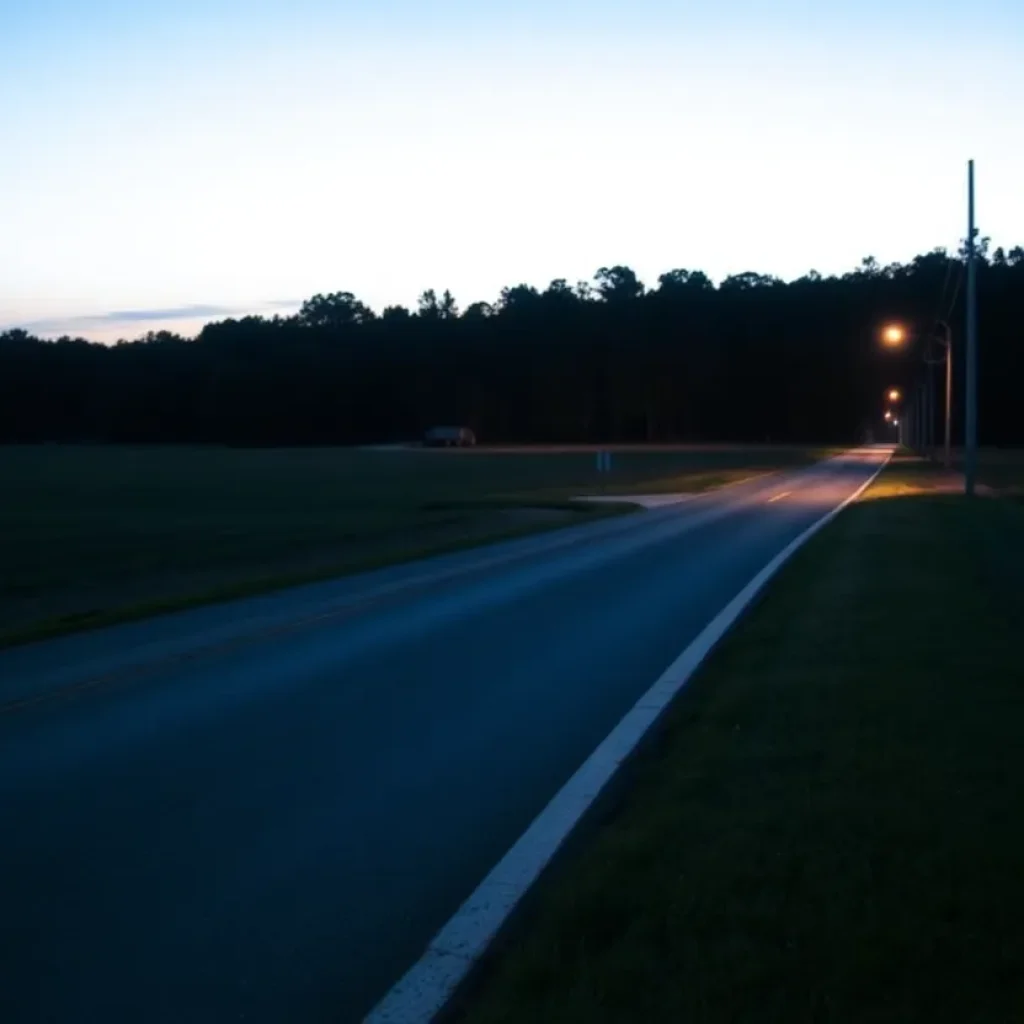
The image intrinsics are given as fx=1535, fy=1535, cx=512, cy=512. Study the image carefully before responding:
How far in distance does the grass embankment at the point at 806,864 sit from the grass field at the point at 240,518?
9.09 meters

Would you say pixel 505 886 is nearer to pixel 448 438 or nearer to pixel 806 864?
pixel 806 864

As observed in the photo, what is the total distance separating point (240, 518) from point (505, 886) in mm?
Result: 36727

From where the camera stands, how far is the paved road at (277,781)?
19.5ft

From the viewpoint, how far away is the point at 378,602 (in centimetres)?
1892

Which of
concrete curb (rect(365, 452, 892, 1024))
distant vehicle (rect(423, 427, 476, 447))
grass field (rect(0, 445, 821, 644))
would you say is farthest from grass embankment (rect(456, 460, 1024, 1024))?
distant vehicle (rect(423, 427, 476, 447))

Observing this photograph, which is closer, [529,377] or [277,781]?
[277,781]

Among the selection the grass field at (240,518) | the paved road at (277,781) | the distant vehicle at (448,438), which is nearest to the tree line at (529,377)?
the distant vehicle at (448,438)

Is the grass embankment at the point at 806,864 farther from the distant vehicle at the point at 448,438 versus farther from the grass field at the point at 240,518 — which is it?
the distant vehicle at the point at 448,438

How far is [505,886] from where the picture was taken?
267 inches

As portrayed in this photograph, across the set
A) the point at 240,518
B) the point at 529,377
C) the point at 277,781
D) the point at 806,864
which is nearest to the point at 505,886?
the point at 806,864

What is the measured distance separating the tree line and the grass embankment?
15240cm

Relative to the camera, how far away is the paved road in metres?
5.94

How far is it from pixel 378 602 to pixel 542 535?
1328 cm

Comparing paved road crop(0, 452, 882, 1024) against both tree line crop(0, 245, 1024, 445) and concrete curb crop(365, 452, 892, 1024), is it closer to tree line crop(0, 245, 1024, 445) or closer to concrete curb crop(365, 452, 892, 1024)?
concrete curb crop(365, 452, 892, 1024)
